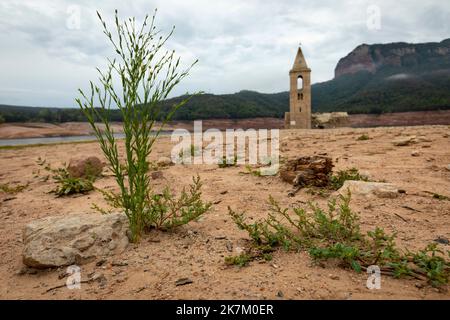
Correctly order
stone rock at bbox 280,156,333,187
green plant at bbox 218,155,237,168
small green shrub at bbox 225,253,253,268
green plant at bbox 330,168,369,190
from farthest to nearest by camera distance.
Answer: green plant at bbox 218,155,237,168 < stone rock at bbox 280,156,333,187 < green plant at bbox 330,168,369,190 < small green shrub at bbox 225,253,253,268

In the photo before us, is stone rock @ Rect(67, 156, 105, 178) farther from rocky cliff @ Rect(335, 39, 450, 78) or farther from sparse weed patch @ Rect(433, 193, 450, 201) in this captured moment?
rocky cliff @ Rect(335, 39, 450, 78)

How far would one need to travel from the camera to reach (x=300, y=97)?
34938mm

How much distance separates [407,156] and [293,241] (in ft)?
16.4

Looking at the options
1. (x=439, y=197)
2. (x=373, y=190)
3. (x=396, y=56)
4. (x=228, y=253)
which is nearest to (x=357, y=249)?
(x=228, y=253)

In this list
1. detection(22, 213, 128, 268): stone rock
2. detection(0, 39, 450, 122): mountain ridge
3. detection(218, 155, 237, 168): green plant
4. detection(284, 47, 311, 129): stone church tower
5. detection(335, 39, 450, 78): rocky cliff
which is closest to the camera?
detection(22, 213, 128, 268): stone rock

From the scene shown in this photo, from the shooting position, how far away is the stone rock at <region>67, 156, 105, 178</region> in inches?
249

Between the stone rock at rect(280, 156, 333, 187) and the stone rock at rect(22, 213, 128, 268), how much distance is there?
2.89 m

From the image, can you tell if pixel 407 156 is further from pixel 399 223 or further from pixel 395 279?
pixel 395 279

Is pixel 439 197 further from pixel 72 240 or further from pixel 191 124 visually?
pixel 191 124

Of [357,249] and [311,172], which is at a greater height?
[311,172]

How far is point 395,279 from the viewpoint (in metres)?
1.99

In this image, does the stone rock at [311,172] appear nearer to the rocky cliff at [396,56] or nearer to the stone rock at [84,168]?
the stone rock at [84,168]

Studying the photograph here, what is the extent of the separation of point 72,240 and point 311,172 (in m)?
A: 3.55

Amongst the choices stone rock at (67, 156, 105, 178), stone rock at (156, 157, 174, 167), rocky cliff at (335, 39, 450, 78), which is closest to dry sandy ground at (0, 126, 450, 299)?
stone rock at (67, 156, 105, 178)
